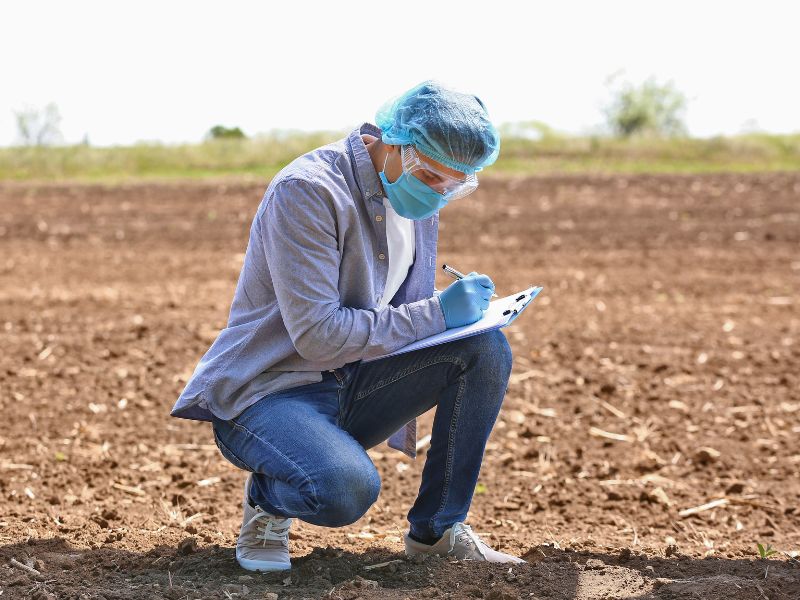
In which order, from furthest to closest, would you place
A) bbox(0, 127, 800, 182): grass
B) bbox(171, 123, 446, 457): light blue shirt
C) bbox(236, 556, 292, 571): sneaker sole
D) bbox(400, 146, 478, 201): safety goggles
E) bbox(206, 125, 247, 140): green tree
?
bbox(206, 125, 247, 140): green tree, bbox(0, 127, 800, 182): grass, bbox(236, 556, 292, 571): sneaker sole, bbox(400, 146, 478, 201): safety goggles, bbox(171, 123, 446, 457): light blue shirt

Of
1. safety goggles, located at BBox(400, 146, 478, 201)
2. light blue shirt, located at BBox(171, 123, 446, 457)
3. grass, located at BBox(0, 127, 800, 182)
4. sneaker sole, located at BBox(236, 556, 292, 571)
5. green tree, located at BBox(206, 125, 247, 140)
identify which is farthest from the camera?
green tree, located at BBox(206, 125, 247, 140)

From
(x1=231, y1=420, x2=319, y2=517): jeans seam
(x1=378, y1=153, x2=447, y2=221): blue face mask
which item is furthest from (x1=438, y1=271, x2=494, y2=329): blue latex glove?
(x1=231, y1=420, x2=319, y2=517): jeans seam

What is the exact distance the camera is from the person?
2.79 m

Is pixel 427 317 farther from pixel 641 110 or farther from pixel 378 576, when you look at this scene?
pixel 641 110

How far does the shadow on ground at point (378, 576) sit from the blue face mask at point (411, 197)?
40.5 inches

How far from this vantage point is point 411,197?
293 cm

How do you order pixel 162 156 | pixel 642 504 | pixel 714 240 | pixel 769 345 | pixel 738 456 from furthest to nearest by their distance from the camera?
pixel 162 156 < pixel 714 240 < pixel 769 345 < pixel 738 456 < pixel 642 504

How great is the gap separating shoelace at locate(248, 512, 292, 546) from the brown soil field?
12cm

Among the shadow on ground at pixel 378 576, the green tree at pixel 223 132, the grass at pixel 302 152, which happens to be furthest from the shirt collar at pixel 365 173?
the green tree at pixel 223 132

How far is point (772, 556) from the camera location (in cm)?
347

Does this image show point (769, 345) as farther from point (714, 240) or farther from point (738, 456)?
point (714, 240)

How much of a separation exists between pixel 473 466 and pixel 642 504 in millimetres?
1336

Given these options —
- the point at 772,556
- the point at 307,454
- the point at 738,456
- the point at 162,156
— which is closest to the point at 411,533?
the point at 307,454

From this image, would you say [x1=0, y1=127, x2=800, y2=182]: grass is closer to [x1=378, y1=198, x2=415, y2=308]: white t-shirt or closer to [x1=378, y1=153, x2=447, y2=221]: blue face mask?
[x1=378, y1=198, x2=415, y2=308]: white t-shirt
